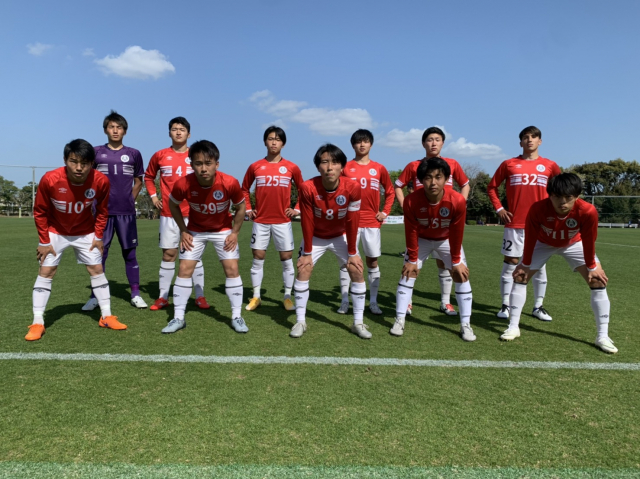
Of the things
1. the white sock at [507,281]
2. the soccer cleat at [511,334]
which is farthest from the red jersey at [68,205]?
the white sock at [507,281]

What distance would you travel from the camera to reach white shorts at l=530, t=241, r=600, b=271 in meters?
4.18

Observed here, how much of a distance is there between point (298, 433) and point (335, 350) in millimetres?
1491

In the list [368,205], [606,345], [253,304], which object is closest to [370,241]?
[368,205]

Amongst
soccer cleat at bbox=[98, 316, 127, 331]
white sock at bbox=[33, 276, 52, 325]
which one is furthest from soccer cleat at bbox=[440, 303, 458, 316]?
white sock at bbox=[33, 276, 52, 325]

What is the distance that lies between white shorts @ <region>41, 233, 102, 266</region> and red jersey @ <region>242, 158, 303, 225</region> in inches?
75.3

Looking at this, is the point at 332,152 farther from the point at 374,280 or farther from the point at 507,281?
the point at 507,281

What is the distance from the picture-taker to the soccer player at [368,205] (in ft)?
17.8

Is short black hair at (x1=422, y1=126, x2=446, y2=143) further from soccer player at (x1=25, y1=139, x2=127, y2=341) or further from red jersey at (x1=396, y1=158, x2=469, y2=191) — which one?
soccer player at (x1=25, y1=139, x2=127, y2=341)

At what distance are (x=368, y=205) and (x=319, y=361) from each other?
2559mm

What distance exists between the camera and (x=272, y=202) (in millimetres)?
5504

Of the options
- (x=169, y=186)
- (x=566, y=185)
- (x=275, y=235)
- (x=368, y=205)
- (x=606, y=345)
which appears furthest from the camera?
(x=169, y=186)

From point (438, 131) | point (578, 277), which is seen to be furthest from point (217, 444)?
point (578, 277)

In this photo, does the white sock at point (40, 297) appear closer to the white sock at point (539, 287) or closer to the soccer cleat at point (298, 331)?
the soccer cleat at point (298, 331)

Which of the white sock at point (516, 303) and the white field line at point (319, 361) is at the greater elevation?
the white sock at point (516, 303)
